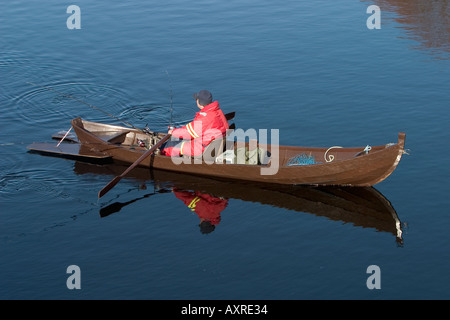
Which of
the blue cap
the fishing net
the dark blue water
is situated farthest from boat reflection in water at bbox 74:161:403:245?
the blue cap

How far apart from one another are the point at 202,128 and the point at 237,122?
3.44 metres

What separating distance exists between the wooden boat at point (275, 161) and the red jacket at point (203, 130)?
0.19 m

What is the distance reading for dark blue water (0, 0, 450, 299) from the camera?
1272 cm

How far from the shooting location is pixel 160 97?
20.6m

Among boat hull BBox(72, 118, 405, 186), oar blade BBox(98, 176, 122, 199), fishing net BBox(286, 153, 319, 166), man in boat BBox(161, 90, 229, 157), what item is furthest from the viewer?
fishing net BBox(286, 153, 319, 166)

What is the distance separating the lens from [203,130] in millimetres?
15680

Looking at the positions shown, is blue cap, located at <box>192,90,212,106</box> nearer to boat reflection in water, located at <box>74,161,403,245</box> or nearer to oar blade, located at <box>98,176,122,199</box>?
boat reflection in water, located at <box>74,161,403,245</box>

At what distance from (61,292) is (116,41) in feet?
47.9

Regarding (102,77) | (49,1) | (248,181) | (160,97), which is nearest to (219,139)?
(248,181)

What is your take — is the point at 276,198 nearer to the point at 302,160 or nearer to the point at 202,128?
the point at 302,160

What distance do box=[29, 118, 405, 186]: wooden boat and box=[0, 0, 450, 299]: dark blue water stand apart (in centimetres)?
57

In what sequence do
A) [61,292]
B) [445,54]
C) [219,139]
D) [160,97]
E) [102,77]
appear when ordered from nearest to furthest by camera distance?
[61,292]
[219,139]
[160,97]
[102,77]
[445,54]

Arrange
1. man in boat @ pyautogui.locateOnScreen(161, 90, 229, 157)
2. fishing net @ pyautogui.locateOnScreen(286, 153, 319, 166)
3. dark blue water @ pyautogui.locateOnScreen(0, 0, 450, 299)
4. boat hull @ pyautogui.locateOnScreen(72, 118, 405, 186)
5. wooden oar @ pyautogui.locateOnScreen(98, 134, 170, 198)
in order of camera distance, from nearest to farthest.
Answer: dark blue water @ pyautogui.locateOnScreen(0, 0, 450, 299)
boat hull @ pyautogui.locateOnScreen(72, 118, 405, 186)
wooden oar @ pyautogui.locateOnScreen(98, 134, 170, 198)
man in boat @ pyautogui.locateOnScreen(161, 90, 229, 157)
fishing net @ pyautogui.locateOnScreen(286, 153, 319, 166)

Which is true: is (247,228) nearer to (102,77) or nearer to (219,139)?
(219,139)
